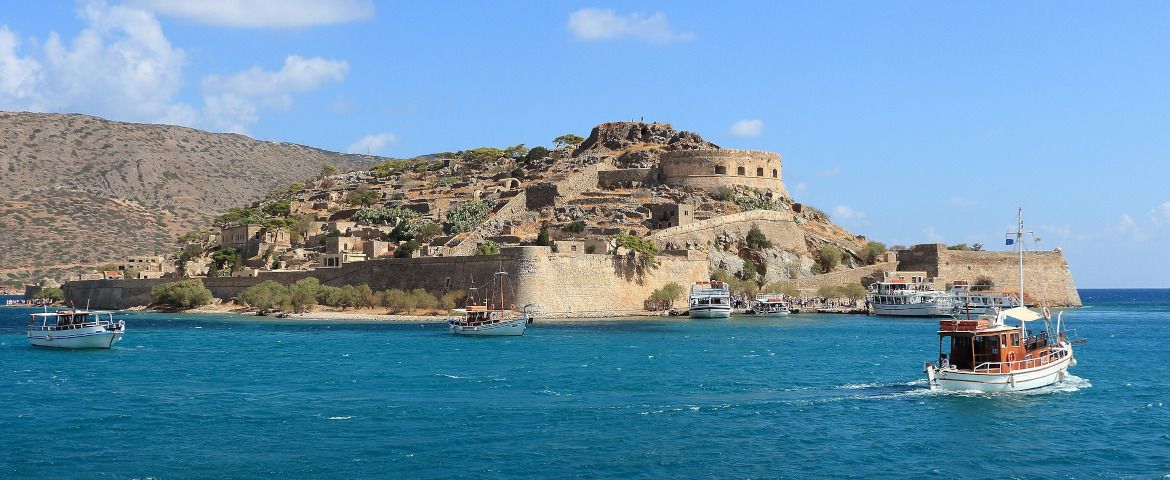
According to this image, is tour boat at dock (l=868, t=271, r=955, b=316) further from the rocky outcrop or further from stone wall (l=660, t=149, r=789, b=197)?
the rocky outcrop

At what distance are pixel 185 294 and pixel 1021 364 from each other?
46.7 metres

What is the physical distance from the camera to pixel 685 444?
66.2 feet

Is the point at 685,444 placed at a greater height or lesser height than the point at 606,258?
lesser

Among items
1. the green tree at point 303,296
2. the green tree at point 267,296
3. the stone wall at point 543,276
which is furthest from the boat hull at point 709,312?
the green tree at point 267,296

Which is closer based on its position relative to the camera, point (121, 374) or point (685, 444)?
point (685, 444)

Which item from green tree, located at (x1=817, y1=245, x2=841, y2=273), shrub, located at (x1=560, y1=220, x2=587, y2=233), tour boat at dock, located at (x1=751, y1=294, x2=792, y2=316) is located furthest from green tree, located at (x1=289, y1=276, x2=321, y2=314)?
green tree, located at (x1=817, y1=245, x2=841, y2=273)

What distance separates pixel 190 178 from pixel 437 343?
3656 inches

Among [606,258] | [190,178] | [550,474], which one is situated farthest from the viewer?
[190,178]

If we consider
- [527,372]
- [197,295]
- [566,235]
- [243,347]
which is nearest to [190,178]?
[197,295]

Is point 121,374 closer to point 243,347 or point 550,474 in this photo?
point 243,347

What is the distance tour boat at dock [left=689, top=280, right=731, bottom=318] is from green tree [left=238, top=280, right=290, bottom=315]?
1884 cm

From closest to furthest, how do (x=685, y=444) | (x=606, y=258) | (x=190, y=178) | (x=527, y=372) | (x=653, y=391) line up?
(x=685, y=444) < (x=653, y=391) < (x=527, y=372) < (x=606, y=258) < (x=190, y=178)

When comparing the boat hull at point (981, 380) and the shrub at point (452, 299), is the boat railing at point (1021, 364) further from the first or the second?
the shrub at point (452, 299)

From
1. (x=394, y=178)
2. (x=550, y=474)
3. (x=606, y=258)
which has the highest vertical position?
(x=394, y=178)
